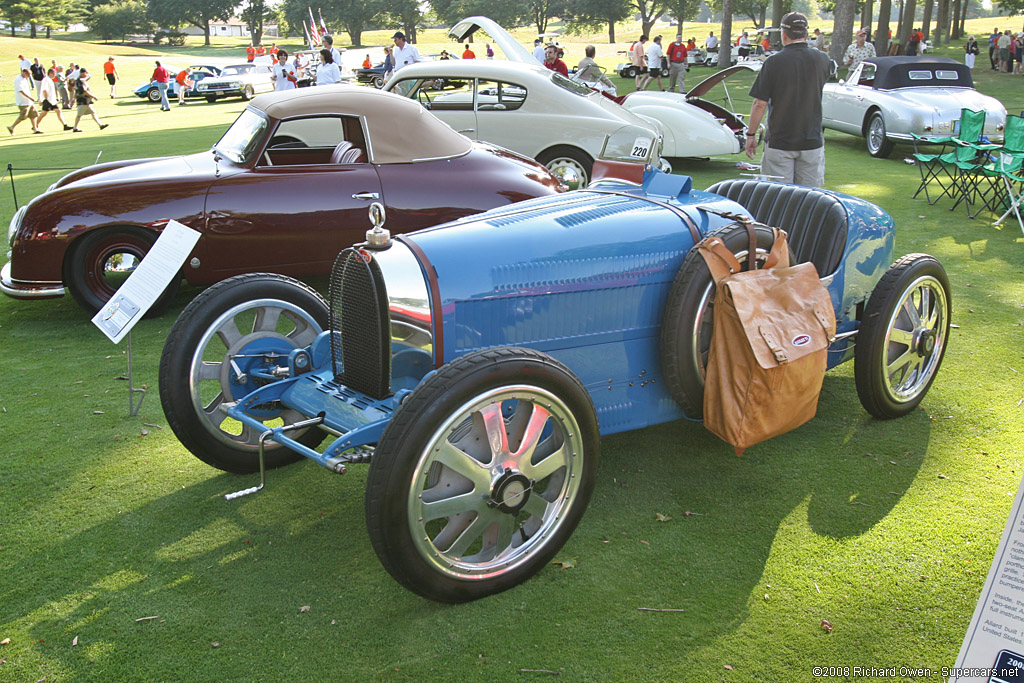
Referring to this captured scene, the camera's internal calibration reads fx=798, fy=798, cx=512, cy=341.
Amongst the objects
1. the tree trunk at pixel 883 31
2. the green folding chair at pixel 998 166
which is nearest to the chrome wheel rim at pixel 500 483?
the green folding chair at pixel 998 166

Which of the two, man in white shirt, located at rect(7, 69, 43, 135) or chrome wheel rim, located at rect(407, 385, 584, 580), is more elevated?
man in white shirt, located at rect(7, 69, 43, 135)

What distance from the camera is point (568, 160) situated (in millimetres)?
9641

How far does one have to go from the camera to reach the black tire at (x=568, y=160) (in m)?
9.59

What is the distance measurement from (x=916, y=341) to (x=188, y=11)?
283 ft

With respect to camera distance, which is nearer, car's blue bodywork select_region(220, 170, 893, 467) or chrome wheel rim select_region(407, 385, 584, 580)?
chrome wheel rim select_region(407, 385, 584, 580)

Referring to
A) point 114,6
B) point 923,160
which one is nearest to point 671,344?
point 923,160

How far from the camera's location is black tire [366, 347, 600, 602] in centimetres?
263

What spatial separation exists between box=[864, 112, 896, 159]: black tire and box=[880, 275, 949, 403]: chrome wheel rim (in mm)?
9441

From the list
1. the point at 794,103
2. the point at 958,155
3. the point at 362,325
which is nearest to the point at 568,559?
the point at 362,325

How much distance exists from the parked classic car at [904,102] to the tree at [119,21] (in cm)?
7572

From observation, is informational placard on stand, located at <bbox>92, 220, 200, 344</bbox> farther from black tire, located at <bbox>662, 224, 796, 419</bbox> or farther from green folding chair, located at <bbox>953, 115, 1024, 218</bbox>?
green folding chair, located at <bbox>953, 115, 1024, 218</bbox>

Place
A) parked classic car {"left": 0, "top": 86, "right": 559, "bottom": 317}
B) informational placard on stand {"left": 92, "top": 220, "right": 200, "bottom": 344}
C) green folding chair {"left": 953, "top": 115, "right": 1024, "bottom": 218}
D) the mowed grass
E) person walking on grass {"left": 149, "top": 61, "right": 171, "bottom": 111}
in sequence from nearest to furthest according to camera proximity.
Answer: the mowed grass, informational placard on stand {"left": 92, "top": 220, "right": 200, "bottom": 344}, parked classic car {"left": 0, "top": 86, "right": 559, "bottom": 317}, green folding chair {"left": 953, "top": 115, "right": 1024, "bottom": 218}, person walking on grass {"left": 149, "top": 61, "right": 171, "bottom": 111}

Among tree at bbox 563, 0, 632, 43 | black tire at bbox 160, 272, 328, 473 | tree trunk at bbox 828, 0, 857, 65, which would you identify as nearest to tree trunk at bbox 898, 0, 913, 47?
tree trunk at bbox 828, 0, 857, 65

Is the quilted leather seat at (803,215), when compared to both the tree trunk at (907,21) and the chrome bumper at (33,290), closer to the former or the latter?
the chrome bumper at (33,290)
